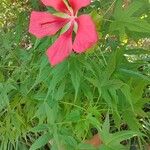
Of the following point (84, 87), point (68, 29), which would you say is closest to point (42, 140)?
point (84, 87)

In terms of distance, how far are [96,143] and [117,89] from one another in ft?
0.55

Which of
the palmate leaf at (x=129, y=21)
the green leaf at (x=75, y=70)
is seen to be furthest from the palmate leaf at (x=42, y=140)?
the palmate leaf at (x=129, y=21)

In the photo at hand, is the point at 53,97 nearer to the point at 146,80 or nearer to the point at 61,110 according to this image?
the point at 61,110

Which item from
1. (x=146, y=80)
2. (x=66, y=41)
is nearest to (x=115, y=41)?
(x=146, y=80)

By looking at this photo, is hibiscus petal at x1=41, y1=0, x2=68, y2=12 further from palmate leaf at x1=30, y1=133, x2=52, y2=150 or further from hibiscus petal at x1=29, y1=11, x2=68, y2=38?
palmate leaf at x1=30, y1=133, x2=52, y2=150

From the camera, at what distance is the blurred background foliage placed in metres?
0.76

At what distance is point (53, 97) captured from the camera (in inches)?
32.2

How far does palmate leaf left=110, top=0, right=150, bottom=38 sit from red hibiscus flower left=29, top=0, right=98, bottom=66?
3.2 inches

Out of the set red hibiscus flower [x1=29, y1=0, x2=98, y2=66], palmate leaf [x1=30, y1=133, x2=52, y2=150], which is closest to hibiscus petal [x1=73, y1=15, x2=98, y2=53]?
red hibiscus flower [x1=29, y1=0, x2=98, y2=66]

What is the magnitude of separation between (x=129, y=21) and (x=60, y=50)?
0.13m

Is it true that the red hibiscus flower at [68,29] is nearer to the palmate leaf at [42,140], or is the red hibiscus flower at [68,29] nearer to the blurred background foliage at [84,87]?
the blurred background foliage at [84,87]

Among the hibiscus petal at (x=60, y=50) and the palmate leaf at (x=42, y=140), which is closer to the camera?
the hibiscus petal at (x=60, y=50)

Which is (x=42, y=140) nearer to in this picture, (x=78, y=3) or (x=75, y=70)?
(x=75, y=70)

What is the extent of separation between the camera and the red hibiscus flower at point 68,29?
0.67m
